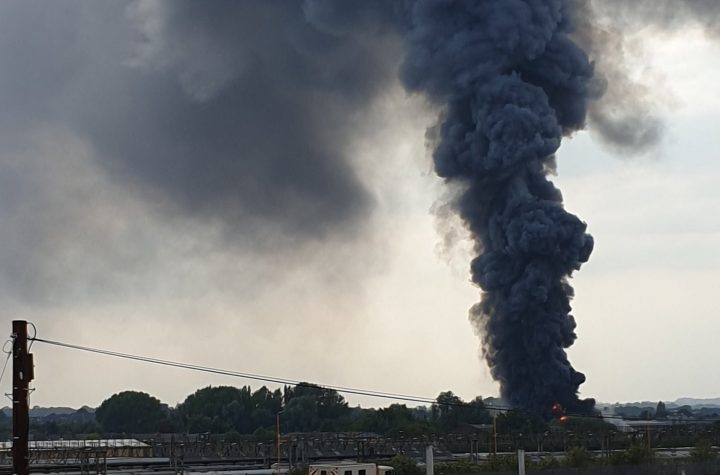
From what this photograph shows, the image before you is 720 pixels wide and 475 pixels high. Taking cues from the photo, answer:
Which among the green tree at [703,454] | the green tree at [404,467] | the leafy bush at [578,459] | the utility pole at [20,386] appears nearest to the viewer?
the utility pole at [20,386]

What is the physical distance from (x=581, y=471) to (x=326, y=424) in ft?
361

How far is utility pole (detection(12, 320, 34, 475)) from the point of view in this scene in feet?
110

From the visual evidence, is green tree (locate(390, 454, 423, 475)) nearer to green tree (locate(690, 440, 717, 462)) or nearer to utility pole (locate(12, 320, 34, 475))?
green tree (locate(690, 440, 717, 462))

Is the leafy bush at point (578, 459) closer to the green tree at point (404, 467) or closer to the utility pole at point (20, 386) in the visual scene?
the green tree at point (404, 467)

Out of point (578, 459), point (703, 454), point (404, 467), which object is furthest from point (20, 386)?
point (703, 454)

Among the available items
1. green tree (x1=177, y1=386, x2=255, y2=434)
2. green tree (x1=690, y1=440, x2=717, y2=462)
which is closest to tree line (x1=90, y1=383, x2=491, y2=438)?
green tree (x1=177, y1=386, x2=255, y2=434)

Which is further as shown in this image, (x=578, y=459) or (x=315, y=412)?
(x=315, y=412)

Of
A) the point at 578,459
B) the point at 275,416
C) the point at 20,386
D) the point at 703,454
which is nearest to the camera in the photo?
the point at 20,386

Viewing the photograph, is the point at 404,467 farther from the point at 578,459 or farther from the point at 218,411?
the point at 218,411

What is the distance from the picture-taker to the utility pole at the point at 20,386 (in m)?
33.5

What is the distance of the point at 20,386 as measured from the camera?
33625 millimetres

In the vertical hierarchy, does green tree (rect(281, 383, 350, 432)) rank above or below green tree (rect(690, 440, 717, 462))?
above

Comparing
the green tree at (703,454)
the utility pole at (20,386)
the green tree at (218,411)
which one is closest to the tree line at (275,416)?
the green tree at (218,411)

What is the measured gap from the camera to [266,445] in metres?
90.3
